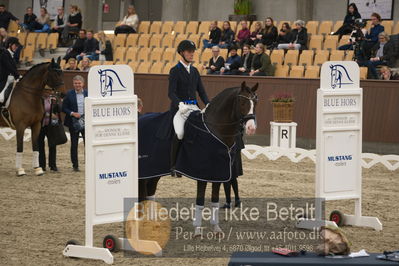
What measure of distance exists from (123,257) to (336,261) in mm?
2463

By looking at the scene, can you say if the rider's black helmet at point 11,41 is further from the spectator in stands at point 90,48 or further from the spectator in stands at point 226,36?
the spectator in stands at point 226,36

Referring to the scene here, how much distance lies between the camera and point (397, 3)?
74.5 feet

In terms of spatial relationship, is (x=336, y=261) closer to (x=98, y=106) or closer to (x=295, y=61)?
(x=98, y=106)

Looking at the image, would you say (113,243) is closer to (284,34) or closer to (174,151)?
(174,151)

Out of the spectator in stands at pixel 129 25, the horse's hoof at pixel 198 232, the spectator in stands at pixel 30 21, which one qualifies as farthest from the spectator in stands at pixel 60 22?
the horse's hoof at pixel 198 232

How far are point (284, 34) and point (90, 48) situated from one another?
18.3 ft

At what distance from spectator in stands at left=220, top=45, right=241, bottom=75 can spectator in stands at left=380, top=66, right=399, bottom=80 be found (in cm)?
338

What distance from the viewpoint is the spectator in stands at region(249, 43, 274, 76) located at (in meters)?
19.2

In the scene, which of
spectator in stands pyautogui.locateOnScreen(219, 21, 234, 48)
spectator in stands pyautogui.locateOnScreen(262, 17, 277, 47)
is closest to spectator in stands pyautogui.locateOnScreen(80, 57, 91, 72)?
spectator in stands pyautogui.locateOnScreen(219, 21, 234, 48)

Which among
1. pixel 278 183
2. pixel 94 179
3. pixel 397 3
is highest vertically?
pixel 397 3

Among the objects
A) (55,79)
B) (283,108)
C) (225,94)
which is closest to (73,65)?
(283,108)

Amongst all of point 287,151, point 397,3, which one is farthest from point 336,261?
point 397,3

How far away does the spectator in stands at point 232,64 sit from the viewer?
19.7 m

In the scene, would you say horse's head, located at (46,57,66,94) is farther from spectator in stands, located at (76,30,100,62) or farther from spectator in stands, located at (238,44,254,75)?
spectator in stands, located at (76,30,100,62)
